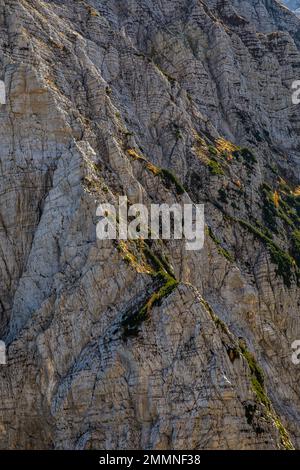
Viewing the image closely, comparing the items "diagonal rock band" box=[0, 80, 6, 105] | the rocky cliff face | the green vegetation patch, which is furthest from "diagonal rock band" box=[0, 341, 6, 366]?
"diagonal rock band" box=[0, 80, 6, 105]

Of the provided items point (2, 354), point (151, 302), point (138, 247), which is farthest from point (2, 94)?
point (151, 302)

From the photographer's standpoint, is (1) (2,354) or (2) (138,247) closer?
(1) (2,354)

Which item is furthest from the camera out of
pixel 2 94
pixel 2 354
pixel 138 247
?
pixel 2 94

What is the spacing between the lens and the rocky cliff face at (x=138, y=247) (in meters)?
60.8

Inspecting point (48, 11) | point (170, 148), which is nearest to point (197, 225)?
point (170, 148)

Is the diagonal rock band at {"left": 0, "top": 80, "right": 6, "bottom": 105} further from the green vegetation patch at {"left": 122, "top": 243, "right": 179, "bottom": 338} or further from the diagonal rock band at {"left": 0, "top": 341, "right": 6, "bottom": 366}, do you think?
the diagonal rock band at {"left": 0, "top": 341, "right": 6, "bottom": 366}

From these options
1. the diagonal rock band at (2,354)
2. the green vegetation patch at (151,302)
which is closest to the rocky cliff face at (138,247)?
the green vegetation patch at (151,302)

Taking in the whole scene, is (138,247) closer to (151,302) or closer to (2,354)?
(151,302)

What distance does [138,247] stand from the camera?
71188 millimetres

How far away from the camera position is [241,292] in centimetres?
8150

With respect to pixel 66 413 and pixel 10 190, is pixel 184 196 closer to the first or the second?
pixel 10 190

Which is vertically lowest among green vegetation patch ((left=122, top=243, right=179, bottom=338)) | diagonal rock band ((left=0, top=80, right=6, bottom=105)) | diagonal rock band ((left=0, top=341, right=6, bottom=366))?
diagonal rock band ((left=0, top=341, right=6, bottom=366))

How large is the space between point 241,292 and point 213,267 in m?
3.40

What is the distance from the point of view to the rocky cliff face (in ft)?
200
